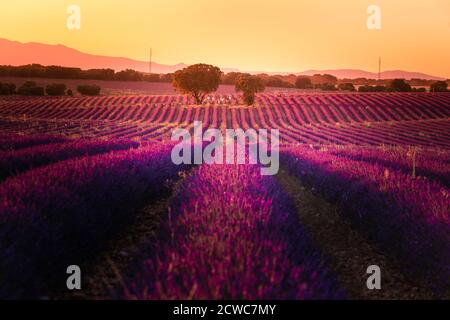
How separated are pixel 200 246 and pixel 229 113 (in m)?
42.9

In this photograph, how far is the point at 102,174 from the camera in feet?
18.4

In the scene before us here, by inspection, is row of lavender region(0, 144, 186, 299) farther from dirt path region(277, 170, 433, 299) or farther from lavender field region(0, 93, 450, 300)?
dirt path region(277, 170, 433, 299)

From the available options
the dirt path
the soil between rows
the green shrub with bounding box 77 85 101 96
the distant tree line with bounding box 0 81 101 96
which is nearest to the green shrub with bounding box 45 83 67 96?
the distant tree line with bounding box 0 81 101 96

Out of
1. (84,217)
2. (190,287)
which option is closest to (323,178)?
(84,217)

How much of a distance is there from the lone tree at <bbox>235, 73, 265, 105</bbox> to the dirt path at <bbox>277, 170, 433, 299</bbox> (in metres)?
44.1

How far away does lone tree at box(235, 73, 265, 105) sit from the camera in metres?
51.3

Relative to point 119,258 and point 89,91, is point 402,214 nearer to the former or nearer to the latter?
point 119,258

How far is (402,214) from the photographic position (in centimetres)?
493

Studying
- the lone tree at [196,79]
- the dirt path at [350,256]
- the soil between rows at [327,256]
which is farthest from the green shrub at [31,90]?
the dirt path at [350,256]

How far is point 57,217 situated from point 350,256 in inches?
147

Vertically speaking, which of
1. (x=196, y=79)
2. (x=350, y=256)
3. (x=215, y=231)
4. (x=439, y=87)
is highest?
(x=439, y=87)

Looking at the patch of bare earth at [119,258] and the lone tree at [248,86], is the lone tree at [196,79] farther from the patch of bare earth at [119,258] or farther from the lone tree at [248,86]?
the patch of bare earth at [119,258]

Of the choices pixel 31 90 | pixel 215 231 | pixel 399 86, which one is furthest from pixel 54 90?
pixel 215 231
